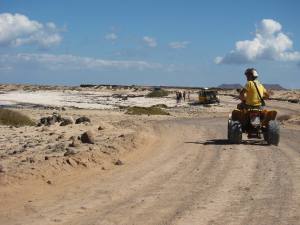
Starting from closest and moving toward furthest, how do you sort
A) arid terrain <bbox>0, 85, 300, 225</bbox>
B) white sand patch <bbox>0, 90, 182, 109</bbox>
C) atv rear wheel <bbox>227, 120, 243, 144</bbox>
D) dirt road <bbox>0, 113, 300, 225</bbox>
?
dirt road <bbox>0, 113, 300, 225</bbox>
arid terrain <bbox>0, 85, 300, 225</bbox>
atv rear wheel <bbox>227, 120, 243, 144</bbox>
white sand patch <bbox>0, 90, 182, 109</bbox>

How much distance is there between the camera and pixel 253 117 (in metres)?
17.3

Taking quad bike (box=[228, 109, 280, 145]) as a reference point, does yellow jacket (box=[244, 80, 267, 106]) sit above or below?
above

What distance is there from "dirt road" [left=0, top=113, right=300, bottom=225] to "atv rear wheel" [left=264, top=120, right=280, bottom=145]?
2654 mm

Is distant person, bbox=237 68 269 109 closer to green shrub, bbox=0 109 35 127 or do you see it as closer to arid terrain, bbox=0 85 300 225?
arid terrain, bbox=0 85 300 225

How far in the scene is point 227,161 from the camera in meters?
13.2

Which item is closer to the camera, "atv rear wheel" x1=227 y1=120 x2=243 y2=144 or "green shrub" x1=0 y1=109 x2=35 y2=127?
"atv rear wheel" x1=227 y1=120 x2=243 y2=144

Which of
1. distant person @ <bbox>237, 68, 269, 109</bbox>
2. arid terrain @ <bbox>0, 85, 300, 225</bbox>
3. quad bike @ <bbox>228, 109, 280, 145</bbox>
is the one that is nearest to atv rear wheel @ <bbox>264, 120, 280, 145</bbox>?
quad bike @ <bbox>228, 109, 280, 145</bbox>

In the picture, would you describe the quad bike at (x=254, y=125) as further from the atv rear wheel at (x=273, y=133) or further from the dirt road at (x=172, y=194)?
the dirt road at (x=172, y=194)

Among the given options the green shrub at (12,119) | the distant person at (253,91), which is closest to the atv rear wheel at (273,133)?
the distant person at (253,91)

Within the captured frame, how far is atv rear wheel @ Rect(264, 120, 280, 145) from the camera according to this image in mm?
16938

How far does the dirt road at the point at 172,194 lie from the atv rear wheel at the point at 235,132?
2684mm

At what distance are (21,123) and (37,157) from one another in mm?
15539

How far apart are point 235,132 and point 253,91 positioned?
1.29 m

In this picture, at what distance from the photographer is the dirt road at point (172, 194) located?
25.6 feet
